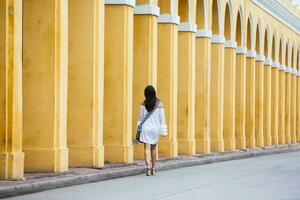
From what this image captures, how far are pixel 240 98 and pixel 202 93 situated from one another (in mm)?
8531

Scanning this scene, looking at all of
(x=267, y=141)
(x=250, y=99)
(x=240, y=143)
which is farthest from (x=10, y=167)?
(x=267, y=141)

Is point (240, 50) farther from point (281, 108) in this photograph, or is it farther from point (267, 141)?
point (281, 108)

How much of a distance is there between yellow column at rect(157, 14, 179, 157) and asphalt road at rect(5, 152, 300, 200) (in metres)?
6.38

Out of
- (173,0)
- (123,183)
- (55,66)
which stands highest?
(173,0)

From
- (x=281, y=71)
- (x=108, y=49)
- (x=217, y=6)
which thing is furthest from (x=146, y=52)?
(x=281, y=71)

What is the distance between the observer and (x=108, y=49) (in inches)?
888

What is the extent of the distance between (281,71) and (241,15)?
14257mm

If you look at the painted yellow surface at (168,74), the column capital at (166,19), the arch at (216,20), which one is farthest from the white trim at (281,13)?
the painted yellow surface at (168,74)

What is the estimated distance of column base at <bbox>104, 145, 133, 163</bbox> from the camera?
2191 centimetres

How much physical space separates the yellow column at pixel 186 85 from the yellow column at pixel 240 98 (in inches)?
418

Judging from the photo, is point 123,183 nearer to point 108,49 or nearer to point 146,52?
point 108,49

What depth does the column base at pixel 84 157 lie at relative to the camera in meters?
20.0

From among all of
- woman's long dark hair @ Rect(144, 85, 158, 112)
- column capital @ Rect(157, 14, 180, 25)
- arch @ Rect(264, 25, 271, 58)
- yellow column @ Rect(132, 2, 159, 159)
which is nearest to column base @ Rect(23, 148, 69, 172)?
woman's long dark hair @ Rect(144, 85, 158, 112)

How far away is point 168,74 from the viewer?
88.4 ft
